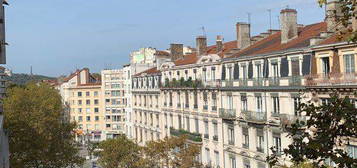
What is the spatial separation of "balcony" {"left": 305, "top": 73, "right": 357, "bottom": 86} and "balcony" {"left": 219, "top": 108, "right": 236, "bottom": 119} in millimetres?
9947

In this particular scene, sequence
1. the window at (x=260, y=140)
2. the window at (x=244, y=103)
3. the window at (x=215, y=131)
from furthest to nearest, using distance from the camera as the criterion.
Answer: the window at (x=215, y=131) < the window at (x=244, y=103) < the window at (x=260, y=140)

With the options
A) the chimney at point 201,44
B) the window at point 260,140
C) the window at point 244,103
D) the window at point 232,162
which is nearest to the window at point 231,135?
the window at point 232,162

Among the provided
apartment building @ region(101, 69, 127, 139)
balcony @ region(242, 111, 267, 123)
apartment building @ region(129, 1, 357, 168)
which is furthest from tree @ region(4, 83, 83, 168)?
apartment building @ region(101, 69, 127, 139)

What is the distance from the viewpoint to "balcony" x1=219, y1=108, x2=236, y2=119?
3719 centimetres

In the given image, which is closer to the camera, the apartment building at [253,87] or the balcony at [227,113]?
the apartment building at [253,87]

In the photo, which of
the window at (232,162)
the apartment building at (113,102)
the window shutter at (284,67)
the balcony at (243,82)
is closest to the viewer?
the window shutter at (284,67)

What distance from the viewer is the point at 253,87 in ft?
112

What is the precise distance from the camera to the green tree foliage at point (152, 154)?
121 ft

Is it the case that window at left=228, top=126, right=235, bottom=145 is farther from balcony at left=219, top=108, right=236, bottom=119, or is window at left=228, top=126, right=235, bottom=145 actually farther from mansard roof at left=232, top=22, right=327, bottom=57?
mansard roof at left=232, top=22, right=327, bottom=57

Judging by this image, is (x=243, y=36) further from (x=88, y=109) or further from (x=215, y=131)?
(x=88, y=109)

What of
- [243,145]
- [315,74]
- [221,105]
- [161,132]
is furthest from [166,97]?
[315,74]

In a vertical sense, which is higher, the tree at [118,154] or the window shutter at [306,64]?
the window shutter at [306,64]

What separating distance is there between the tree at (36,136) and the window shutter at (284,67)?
59.3 feet

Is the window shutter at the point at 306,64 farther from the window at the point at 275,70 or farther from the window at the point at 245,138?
the window at the point at 245,138
